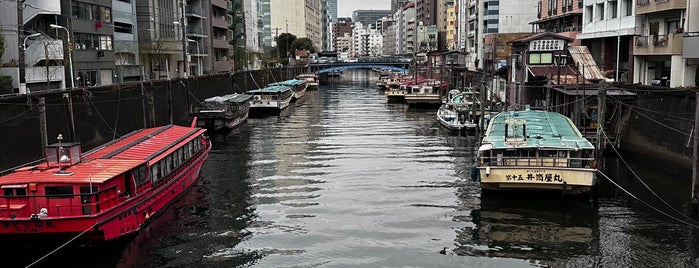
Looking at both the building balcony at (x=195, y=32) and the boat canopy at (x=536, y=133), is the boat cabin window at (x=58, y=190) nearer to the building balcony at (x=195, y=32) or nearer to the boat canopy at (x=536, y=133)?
the boat canopy at (x=536, y=133)

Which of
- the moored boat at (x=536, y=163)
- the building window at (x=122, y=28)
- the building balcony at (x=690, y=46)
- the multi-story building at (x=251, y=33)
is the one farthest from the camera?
the multi-story building at (x=251, y=33)

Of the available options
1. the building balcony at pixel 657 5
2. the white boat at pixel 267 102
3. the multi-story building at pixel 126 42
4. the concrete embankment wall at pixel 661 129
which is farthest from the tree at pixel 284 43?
the concrete embankment wall at pixel 661 129

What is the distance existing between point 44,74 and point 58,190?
96.7 ft

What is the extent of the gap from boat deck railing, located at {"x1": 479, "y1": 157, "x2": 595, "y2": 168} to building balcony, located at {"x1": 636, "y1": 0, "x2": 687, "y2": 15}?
18306 millimetres

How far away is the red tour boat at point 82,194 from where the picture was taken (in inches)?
834

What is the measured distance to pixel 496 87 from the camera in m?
76.9

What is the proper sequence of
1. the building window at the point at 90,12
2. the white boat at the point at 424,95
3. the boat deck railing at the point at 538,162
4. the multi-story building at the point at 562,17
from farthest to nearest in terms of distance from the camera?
the white boat at the point at 424,95 < the multi-story building at the point at 562,17 < the building window at the point at 90,12 < the boat deck railing at the point at 538,162

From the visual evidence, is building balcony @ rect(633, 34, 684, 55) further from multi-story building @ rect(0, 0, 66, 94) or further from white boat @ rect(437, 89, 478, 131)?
multi-story building @ rect(0, 0, 66, 94)

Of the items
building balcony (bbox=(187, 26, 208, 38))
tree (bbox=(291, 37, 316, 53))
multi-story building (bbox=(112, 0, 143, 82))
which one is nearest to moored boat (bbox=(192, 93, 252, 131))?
multi-story building (bbox=(112, 0, 143, 82))

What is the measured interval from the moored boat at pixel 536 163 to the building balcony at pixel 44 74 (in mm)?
31255

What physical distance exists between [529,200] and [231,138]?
30.7m

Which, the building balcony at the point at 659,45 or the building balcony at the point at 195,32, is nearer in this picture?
the building balcony at the point at 659,45

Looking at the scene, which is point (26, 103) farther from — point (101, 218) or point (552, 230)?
point (552, 230)

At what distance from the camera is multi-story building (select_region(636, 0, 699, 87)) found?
132 ft
